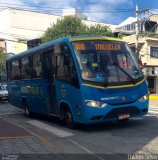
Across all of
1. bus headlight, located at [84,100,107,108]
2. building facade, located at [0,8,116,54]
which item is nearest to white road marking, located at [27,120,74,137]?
bus headlight, located at [84,100,107,108]

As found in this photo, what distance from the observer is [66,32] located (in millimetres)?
49969

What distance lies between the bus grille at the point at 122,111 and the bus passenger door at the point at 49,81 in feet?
8.83

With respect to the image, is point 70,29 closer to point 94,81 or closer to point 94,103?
point 94,81

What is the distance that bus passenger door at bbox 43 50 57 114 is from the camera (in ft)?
44.8

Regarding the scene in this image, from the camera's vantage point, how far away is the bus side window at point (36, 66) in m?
15.0

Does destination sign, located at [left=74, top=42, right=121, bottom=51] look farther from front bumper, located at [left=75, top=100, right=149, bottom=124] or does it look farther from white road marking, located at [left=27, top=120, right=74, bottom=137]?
white road marking, located at [left=27, top=120, right=74, bottom=137]

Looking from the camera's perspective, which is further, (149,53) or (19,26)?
(19,26)

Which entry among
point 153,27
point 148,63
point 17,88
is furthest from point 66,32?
point 17,88

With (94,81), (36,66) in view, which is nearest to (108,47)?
(94,81)

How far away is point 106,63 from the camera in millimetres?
11797

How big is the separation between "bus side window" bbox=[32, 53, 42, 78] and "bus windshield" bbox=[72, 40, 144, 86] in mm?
3325

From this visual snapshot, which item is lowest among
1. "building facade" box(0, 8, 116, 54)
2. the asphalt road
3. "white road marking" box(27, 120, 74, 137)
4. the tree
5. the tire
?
"white road marking" box(27, 120, 74, 137)

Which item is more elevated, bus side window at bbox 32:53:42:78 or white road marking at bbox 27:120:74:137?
bus side window at bbox 32:53:42:78

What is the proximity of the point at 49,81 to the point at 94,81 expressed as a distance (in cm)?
297
